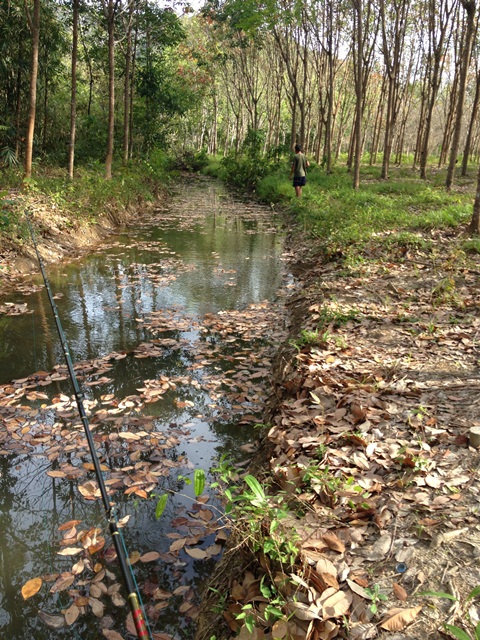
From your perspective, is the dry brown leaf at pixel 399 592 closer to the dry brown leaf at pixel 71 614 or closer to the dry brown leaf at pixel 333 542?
the dry brown leaf at pixel 333 542

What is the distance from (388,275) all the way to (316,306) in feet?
6.03

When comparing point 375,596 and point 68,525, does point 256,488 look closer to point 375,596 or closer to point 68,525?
point 375,596

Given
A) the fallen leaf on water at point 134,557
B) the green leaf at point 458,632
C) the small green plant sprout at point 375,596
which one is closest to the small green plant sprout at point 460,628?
the green leaf at point 458,632

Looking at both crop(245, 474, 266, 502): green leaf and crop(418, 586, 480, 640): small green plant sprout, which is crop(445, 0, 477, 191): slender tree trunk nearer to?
crop(245, 474, 266, 502): green leaf

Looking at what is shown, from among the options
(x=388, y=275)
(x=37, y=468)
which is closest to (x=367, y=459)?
(x=37, y=468)

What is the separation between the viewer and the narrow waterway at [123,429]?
2812 mm

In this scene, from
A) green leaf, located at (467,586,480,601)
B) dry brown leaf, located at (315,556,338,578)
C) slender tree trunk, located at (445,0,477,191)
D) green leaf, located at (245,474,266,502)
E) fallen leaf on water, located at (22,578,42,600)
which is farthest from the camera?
slender tree trunk, located at (445,0,477,191)

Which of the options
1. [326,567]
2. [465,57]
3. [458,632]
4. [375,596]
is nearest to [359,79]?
[465,57]

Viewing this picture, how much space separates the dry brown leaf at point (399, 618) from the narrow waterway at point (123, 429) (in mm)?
1178

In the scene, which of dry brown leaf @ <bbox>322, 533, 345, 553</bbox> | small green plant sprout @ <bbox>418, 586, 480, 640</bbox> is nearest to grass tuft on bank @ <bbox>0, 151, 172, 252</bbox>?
dry brown leaf @ <bbox>322, 533, 345, 553</bbox>

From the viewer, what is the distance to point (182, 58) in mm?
31469

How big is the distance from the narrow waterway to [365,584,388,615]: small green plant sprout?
110 cm

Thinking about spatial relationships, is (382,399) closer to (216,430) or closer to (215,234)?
(216,430)

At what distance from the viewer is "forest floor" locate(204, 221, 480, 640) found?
7.01ft
